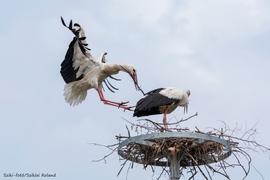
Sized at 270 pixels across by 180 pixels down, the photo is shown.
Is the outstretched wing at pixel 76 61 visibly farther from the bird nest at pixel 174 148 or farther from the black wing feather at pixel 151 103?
the bird nest at pixel 174 148

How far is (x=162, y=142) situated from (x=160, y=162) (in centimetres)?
82

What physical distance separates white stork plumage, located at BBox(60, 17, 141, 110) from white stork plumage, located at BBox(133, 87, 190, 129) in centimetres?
78

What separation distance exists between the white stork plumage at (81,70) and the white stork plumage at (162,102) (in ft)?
2.56

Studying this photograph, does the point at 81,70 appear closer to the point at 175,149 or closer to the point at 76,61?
the point at 76,61

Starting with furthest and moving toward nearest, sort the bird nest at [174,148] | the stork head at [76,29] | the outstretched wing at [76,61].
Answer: the outstretched wing at [76,61] → the stork head at [76,29] → the bird nest at [174,148]

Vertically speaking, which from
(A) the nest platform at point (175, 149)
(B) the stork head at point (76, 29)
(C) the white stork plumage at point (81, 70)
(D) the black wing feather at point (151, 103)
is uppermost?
(B) the stork head at point (76, 29)

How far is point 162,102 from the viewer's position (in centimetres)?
1300

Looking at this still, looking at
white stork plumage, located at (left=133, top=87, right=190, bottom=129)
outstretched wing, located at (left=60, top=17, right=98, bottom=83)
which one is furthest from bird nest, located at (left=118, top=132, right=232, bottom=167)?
outstretched wing, located at (left=60, top=17, right=98, bottom=83)

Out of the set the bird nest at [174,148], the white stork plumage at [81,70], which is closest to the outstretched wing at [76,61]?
the white stork plumage at [81,70]

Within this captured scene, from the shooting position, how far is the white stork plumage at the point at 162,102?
42.2ft

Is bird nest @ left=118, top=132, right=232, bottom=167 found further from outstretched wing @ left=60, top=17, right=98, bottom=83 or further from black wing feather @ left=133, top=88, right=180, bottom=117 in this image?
outstretched wing @ left=60, top=17, right=98, bottom=83

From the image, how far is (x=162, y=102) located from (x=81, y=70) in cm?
195

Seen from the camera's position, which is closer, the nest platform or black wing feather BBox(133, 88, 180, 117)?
the nest platform

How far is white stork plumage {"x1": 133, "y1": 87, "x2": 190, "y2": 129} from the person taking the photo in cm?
1285
